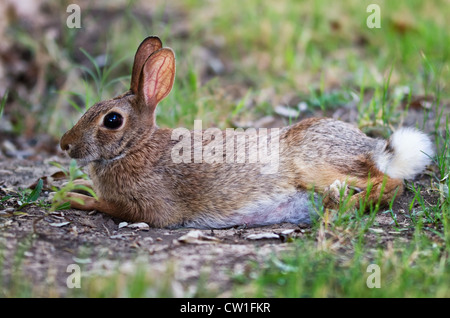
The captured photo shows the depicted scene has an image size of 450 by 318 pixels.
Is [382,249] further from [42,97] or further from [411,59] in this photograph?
[42,97]

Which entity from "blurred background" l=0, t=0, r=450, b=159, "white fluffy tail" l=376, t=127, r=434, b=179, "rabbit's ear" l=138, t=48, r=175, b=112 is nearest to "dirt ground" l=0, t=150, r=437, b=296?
"white fluffy tail" l=376, t=127, r=434, b=179

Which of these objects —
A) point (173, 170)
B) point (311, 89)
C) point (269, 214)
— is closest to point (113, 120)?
point (173, 170)

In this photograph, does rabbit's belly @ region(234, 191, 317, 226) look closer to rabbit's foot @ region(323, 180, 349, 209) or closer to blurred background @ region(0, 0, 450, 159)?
rabbit's foot @ region(323, 180, 349, 209)

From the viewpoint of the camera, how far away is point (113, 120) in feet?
14.6

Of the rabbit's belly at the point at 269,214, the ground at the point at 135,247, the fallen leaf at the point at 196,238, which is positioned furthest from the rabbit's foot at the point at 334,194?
the fallen leaf at the point at 196,238

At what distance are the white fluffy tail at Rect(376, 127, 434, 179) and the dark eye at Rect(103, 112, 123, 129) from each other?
6.44ft

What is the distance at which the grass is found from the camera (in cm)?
324

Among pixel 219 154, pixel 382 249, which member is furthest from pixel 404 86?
pixel 382 249

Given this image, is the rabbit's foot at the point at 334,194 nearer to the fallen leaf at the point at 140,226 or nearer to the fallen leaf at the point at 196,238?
the fallen leaf at the point at 196,238

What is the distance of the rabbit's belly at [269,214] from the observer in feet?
14.5

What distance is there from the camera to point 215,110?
608 centimetres

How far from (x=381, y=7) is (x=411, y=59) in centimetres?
135

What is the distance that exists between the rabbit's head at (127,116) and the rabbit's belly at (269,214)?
32.0 inches
